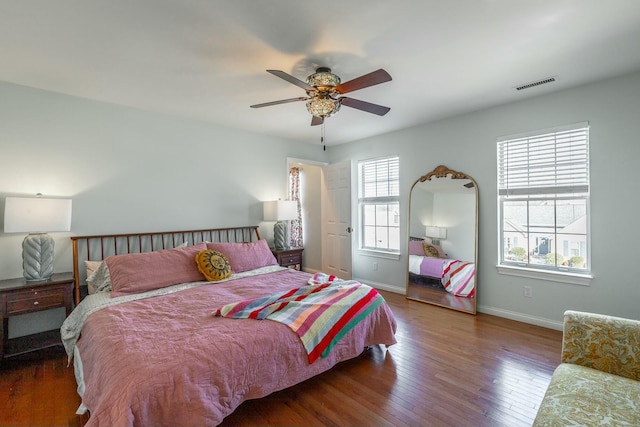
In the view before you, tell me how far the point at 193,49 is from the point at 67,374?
2857 mm

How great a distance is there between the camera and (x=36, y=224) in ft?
8.76

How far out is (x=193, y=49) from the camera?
2.29 metres

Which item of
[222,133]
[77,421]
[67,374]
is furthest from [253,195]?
[77,421]

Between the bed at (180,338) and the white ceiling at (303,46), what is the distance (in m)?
1.74

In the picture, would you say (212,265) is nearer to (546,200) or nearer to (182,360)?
(182,360)

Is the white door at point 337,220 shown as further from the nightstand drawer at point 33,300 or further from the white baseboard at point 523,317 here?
the nightstand drawer at point 33,300

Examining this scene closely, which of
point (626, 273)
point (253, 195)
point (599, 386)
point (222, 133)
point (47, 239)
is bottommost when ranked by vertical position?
point (599, 386)

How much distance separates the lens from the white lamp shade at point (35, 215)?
2.58m

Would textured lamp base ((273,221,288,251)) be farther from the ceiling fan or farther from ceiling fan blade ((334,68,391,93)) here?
ceiling fan blade ((334,68,391,93))

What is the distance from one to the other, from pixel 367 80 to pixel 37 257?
3.35 m

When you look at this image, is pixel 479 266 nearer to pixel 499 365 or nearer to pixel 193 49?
pixel 499 365

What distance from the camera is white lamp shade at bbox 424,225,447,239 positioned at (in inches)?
161

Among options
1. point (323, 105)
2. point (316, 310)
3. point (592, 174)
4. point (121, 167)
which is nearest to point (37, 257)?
point (121, 167)

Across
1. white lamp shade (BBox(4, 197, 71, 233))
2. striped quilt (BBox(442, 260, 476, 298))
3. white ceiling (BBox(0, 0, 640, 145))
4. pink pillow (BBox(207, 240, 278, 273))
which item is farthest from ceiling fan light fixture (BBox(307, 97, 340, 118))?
striped quilt (BBox(442, 260, 476, 298))
